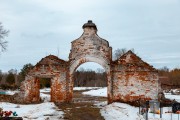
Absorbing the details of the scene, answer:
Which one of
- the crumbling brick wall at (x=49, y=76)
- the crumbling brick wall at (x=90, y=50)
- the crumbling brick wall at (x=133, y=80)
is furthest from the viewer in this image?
the crumbling brick wall at (x=49, y=76)

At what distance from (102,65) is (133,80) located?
2.30m

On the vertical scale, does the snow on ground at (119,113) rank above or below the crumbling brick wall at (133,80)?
below

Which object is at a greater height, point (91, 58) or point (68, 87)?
point (91, 58)

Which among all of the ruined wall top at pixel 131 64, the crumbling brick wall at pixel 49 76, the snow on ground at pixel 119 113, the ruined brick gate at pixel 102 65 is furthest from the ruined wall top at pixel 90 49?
the snow on ground at pixel 119 113

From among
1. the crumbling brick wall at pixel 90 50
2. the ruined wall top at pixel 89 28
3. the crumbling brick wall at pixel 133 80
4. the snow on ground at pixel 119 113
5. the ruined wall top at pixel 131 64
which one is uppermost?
the ruined wall top at pixel 89 28

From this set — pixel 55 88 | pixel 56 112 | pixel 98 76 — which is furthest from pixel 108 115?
pixel 98 76

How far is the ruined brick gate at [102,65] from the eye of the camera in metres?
22.2

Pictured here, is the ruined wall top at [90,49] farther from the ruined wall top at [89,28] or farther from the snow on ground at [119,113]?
the snow on ground at [119,113]

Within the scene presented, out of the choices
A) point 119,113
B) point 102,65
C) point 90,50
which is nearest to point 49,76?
point 90,50

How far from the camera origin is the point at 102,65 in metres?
22.9

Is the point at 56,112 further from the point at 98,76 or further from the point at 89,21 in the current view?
the point at 98,76

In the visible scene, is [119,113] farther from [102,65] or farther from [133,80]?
[102,65]

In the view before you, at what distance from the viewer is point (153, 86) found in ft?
72.9

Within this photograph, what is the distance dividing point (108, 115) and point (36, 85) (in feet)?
27.3
